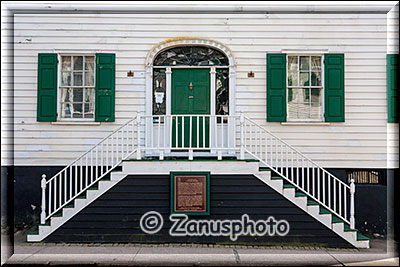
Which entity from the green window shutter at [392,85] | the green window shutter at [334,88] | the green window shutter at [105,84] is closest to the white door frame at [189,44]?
the green window shutter at [105,84]

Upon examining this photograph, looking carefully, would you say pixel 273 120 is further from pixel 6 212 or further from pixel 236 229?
pixel 6 212

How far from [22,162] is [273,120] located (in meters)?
5.48

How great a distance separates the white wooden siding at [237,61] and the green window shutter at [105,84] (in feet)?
0.47

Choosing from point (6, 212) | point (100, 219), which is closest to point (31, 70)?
point (6, 212)

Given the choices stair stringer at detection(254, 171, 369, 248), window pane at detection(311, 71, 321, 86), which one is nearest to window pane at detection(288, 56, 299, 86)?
window pane at detection(311, 71, 321, 86)

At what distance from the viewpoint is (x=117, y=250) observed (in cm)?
621

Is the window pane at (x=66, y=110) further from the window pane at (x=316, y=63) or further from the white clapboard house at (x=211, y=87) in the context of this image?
the window pane at (x=316, y=63)

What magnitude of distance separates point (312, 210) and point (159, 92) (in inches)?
159

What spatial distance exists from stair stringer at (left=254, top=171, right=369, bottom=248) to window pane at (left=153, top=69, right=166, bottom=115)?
2699mm

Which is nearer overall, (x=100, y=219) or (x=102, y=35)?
(x=100, y=219)

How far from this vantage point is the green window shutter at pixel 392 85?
757 cm

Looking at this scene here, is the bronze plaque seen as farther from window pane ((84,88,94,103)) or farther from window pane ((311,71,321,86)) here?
window pane ((311,71,321,86))

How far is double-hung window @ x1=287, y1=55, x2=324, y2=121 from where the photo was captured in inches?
307

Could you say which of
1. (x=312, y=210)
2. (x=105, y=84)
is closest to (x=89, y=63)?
(x=105, y=84)
